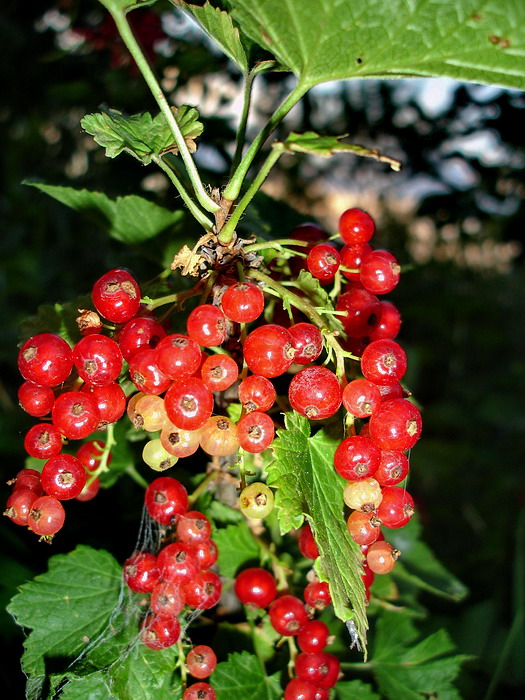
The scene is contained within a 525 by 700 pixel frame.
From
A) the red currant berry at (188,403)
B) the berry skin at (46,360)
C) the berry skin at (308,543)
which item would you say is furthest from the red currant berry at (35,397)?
the berry skin at (308,543)

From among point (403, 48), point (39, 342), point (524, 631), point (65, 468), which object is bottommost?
point (524, 631)

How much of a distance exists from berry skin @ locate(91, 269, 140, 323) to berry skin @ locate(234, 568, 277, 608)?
1.35ft

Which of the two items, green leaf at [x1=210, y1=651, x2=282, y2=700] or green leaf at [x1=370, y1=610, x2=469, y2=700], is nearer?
green leaf at [x1=210, y1=651, x2=282, y2=700]

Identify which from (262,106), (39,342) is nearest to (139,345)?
(39,342)

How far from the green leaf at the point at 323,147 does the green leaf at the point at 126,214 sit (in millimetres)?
460

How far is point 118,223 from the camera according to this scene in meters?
1.04

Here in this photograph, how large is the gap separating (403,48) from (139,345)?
0.42 meters

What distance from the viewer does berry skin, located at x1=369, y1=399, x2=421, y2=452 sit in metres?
0.66

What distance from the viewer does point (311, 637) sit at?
806 mm

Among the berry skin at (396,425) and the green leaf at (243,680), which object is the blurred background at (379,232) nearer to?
Result: the green leaf at (243,680)

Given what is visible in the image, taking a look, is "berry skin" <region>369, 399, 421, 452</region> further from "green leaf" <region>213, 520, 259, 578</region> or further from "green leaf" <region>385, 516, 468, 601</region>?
"green leaf" <region>385, 516, 468, 601</region>

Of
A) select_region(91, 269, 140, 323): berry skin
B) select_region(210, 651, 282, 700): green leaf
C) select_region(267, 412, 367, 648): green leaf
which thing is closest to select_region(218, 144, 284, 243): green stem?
select_region(91, 269, 140, 323): berry skin

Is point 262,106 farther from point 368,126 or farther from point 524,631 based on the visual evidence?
point 524,631

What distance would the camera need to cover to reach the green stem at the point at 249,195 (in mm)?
631
